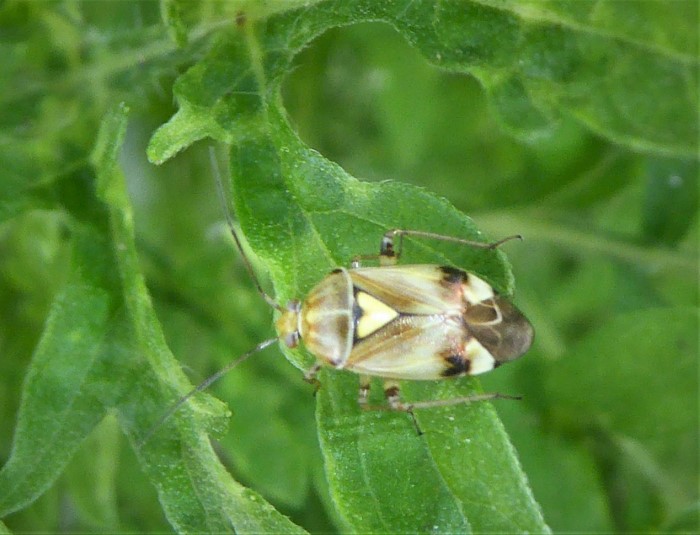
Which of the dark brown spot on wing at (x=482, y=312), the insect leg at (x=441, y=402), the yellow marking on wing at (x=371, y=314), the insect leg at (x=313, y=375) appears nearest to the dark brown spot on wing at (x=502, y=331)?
the dark brown spot on wing at (x=482, y=312)

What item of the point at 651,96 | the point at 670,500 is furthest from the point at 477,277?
the point at 670,500

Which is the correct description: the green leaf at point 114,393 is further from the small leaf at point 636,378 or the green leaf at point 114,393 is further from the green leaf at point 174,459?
the small leaf at point 636,378

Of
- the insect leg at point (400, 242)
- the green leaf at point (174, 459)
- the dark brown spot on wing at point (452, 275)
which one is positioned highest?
the insect leg at point (400, 242)

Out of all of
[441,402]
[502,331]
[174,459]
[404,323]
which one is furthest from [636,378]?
[174,459]

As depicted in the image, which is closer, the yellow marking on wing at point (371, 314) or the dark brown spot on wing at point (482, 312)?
the dark brown spot on wing at point (482, 312)

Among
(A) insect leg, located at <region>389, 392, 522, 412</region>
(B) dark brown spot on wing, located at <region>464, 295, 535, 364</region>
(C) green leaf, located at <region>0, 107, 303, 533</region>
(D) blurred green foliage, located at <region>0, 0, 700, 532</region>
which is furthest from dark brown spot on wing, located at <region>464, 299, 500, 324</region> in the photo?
(C) green leaf, located at <region>0, 107, 303, 533</region>

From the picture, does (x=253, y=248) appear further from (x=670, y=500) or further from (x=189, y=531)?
(x=670, y=500)

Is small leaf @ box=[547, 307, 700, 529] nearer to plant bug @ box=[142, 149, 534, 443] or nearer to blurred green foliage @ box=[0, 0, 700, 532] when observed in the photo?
blurred green foliage @ box=[0, 0, 700, 532]

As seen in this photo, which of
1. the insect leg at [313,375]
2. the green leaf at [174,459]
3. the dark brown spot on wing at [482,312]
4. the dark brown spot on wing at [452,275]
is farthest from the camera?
the dark brown spot on wing at [482,312]
